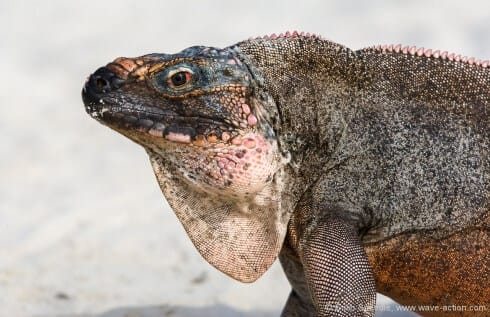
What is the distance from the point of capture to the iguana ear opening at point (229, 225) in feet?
15.0

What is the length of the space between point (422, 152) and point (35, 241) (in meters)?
4.46

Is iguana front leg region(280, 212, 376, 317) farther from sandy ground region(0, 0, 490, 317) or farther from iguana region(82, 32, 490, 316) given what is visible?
sandy ground region(0, 0, 490, 317)

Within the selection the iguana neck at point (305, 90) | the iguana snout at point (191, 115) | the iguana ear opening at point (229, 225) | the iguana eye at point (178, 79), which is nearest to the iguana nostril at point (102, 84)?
the iguana snout at point (191, 115)

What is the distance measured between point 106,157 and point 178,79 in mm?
6087

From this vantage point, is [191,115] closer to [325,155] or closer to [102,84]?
[102,84]

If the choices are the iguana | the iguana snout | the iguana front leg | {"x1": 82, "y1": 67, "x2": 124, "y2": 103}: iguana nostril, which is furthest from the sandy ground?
{"x1": 82, "y1": 67, "x2": 124, "y2": 103}: iguana nostril

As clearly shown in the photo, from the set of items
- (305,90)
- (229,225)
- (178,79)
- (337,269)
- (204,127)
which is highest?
(305,90)

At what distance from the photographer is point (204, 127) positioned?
14.3ft

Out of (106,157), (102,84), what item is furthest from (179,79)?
(106,157)

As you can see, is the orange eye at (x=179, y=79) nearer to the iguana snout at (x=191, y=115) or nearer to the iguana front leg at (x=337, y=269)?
the iguana snout at (x=191, y=115)

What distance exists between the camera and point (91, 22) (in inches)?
558

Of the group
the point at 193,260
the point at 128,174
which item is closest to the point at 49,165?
the point at 128,174

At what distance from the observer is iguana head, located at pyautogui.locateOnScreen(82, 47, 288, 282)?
4.33 m

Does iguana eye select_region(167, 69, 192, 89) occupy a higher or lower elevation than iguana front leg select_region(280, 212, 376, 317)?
higher
